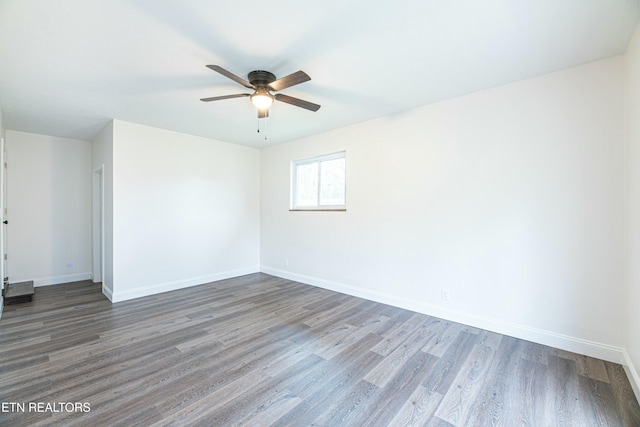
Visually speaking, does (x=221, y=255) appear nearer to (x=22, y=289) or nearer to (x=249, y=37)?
(x=22, y=289)

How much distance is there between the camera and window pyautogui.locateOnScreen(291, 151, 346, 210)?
4.33 metres

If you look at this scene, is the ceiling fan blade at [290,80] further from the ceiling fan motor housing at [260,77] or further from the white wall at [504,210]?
the white wall at [504,210]

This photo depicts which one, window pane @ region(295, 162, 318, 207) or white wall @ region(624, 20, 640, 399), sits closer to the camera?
white wall @ region(624, 20, 640, 399)

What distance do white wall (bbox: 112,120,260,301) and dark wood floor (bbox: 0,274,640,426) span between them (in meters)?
0.93

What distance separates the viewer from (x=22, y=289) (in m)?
3.83

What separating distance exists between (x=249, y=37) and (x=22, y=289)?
4718mm

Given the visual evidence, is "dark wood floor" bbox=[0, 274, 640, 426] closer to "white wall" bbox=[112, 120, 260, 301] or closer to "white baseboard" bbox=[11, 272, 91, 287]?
"white wall" bbox=[112, 120, 260, 301]

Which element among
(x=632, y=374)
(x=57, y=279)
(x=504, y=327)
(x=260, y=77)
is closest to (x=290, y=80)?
(x=260, y=77)

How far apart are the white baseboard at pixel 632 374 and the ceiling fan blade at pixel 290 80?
123 inches

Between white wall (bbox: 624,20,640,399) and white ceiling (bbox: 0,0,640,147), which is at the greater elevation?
white ceiling (bbox: 0,0,640,147)

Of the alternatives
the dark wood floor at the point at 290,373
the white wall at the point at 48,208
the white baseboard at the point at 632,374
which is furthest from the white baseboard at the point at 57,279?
the white baseboard at the point at 632,374

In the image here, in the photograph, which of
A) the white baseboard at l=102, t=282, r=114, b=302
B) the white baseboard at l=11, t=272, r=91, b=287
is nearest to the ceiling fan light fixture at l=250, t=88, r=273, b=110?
the white baseboard at l=102, t=282, r=114, b=302

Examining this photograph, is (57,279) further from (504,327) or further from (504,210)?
(504,210)

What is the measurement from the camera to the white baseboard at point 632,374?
1839 millimetres
